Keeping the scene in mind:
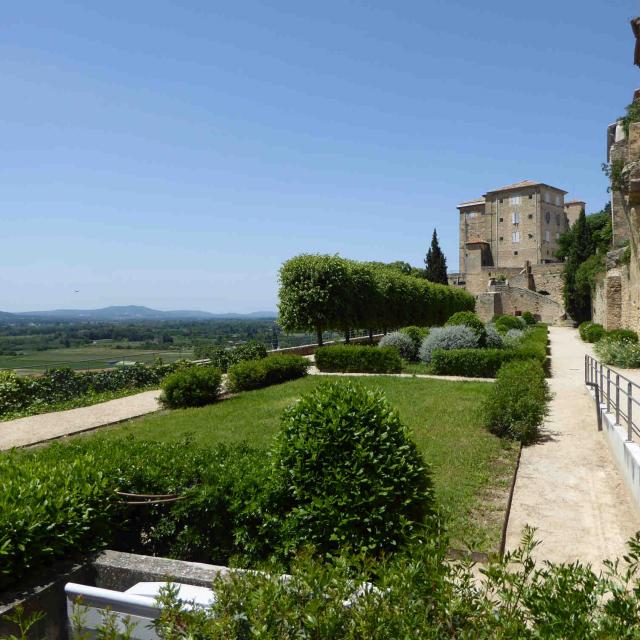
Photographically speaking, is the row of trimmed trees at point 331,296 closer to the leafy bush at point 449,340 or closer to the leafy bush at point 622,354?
the leafy bush at point 449,340

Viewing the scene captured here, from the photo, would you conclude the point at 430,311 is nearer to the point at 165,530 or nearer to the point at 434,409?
the point at 434,409

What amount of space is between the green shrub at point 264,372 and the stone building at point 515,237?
47.5 metres

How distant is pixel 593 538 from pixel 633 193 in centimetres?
1184

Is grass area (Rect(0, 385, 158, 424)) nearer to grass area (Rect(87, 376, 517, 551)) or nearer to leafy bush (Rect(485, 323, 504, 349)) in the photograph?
grass area (Rect(87, 376, 517, 551))

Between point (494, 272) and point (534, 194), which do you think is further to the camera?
point (534, 194)

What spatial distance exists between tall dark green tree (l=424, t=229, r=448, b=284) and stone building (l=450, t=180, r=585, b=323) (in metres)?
5.38

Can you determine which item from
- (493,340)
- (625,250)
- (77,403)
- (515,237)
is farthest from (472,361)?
(515,237)

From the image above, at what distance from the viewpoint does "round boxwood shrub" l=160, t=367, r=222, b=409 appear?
13.3 meters

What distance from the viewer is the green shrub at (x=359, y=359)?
1809 centimetres

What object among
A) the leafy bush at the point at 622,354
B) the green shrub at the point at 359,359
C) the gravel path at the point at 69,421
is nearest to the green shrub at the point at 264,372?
the green shrub at the point at 359,359

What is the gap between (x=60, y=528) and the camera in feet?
11.2

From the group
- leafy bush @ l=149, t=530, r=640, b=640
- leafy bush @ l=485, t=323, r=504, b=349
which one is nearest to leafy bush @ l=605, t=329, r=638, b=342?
leafy bush @ l=485, t=323, r=504, b=349

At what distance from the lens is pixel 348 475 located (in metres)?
3.95

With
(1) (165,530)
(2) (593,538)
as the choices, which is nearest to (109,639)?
(1) (165,530)
